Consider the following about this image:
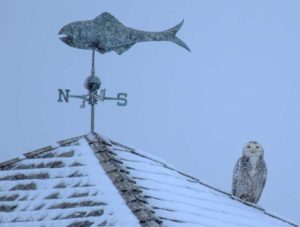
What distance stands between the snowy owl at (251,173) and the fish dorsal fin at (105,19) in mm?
3587

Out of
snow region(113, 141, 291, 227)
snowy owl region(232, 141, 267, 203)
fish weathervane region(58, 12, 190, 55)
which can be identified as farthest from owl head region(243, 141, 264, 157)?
fish weathervane region(58, 12, 190, 55)

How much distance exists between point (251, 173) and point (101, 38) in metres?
3.95

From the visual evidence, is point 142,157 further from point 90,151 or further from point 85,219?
point 85,219

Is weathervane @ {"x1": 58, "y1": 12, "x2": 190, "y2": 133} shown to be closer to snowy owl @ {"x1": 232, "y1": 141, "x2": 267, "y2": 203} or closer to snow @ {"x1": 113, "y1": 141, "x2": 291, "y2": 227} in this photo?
snow @ {"x1": 113, "y1": 141, "x2": 291, "y2": 227}

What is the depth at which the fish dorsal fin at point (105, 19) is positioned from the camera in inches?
644

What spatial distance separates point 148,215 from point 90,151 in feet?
6.27

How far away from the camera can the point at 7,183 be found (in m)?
15.0

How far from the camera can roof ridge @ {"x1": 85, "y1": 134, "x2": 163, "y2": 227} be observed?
44.0 ft

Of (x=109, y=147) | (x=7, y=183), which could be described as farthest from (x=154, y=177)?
(x=7, y=183)

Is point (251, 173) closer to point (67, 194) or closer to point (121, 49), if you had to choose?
point (121, 49)

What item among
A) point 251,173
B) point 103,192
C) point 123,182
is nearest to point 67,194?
point 103,192

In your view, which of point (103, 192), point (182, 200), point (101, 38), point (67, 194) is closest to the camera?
point (103, 192)

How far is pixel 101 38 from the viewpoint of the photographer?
53.5 feet

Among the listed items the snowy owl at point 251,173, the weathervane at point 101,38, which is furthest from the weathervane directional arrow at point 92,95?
the snowy owl at point 251,173
